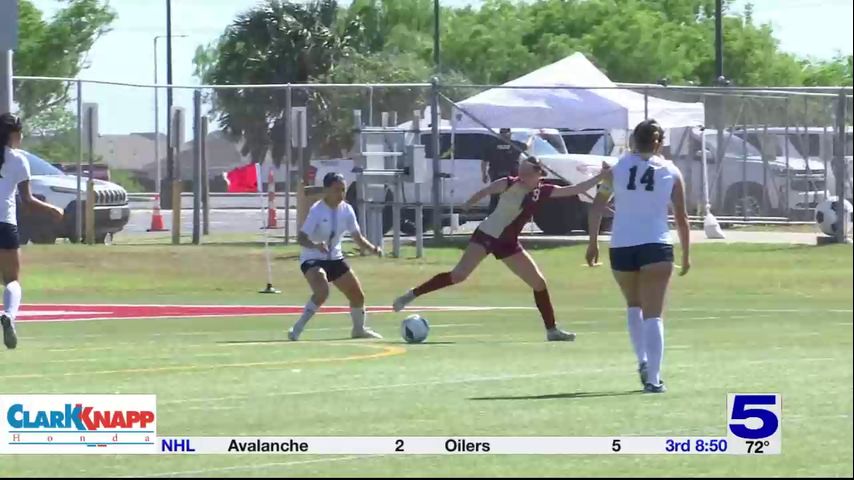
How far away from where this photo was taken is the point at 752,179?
114 feet

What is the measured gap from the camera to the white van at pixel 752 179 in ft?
111

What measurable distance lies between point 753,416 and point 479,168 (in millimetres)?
23558

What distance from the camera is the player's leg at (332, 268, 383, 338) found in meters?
18.5

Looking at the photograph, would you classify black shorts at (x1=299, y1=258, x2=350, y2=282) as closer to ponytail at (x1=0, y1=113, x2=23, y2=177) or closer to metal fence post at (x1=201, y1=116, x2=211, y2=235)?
ponytail at (x1=0, y1=113, x2=23, y2=177)

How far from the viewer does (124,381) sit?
545 inches

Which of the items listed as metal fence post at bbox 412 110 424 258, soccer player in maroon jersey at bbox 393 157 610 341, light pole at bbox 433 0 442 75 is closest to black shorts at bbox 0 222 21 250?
soccer player in maroon jersey at bbox 393 157 610 341

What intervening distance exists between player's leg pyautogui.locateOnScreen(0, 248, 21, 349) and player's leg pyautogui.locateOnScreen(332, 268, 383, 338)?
3.35 meters

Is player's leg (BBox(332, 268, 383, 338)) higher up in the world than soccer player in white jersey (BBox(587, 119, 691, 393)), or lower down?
lower down

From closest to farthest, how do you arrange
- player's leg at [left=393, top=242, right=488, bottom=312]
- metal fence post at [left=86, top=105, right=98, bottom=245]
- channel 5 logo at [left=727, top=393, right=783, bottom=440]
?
channel 5 logo at [left=727, top=393, right=783, bottom=440], player's leg at [left=393, top=242, right=488, bottom=312], metal fence post at [left=86, top=105, right=98, bottom=245]

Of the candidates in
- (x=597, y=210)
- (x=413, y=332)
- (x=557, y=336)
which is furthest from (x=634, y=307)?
(x=413, y=332)

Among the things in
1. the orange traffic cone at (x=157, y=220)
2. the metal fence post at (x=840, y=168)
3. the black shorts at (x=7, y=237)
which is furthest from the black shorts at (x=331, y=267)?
the orange traffic cone at (x=157, y=220)

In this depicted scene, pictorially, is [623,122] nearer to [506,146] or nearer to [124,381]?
[506,146]

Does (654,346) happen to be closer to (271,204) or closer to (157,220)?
(271,204)

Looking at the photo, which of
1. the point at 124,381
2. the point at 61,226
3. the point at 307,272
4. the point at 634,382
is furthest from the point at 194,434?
the point at 61,226
